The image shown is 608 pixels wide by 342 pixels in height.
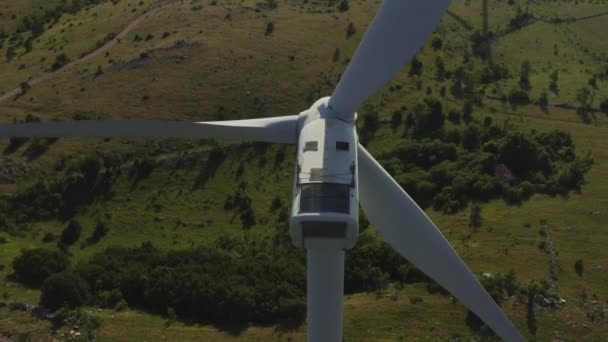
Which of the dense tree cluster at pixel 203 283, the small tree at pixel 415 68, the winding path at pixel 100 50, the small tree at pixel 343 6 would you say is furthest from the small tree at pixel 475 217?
the winding path at pixel 100 50

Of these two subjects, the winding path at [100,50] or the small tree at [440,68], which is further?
the small tree at [440,68]

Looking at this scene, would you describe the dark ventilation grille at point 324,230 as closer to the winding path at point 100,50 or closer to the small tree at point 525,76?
the winding path at point 100,50

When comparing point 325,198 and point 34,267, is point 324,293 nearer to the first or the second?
point 325,198

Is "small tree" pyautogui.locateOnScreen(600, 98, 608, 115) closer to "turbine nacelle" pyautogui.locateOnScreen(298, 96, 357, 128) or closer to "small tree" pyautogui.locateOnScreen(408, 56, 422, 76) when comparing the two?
"small tree" pyautogui.locateOnScreen(408, 56, 422, 76)

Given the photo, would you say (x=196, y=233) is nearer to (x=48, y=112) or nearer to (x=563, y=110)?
(x=48, y=112)

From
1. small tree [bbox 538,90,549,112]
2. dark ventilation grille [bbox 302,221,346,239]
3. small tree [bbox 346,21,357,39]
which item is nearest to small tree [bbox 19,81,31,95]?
small tree [bbox 346,21,357,39]

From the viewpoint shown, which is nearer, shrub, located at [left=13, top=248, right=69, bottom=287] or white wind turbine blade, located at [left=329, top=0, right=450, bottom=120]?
white wind turbine blade, located at [left=329, top=0, right=450, bottom=120]
